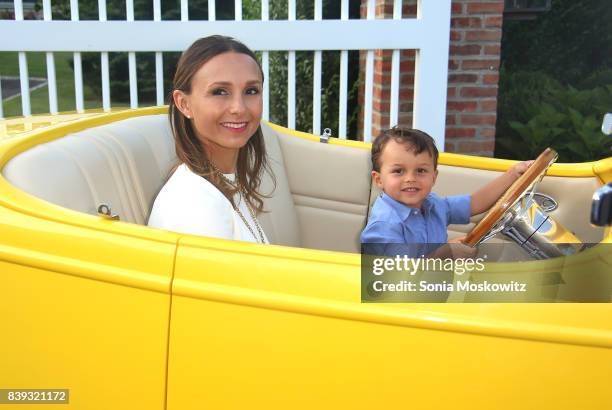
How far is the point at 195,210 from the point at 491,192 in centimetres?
107

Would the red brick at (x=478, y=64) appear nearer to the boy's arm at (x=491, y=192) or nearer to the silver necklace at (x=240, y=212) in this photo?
the boy's arm at (x=491, y=192)

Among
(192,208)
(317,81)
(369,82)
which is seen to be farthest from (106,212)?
(369,82)

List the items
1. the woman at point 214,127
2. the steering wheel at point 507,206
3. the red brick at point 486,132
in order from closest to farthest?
the steering wheel at point 507,206 < the woman at point 214,127 < the red brick at point 486,132

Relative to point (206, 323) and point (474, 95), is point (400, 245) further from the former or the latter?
point (474, 95)

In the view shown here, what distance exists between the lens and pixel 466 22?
462 centimetres

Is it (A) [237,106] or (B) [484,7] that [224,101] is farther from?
(B) [484,7]

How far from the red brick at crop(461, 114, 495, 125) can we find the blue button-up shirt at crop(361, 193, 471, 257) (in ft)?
8.64

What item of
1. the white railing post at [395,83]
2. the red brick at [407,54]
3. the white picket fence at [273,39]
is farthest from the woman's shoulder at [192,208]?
the red brick at [407,54]

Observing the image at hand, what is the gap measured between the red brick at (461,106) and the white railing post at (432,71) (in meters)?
0.38

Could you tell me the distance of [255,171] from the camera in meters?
2.10

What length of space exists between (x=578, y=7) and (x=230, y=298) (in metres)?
7.66

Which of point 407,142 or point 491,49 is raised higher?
point 491,49

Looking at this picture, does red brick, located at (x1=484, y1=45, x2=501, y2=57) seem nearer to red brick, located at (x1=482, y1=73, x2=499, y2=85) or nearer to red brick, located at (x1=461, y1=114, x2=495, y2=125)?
red brick, located at (x1=482, y1=73, x2=499, y2=85)

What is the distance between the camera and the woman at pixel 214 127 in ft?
5.64
